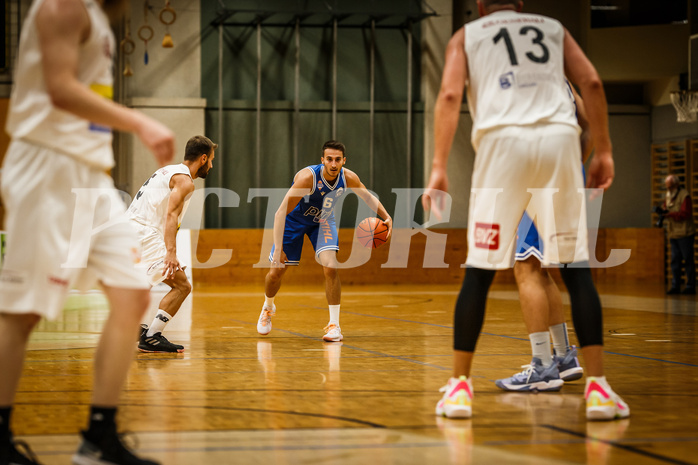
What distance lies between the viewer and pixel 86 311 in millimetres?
10195

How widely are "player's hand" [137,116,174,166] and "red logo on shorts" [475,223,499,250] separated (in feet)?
4.93

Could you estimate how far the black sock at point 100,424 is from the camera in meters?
2.78

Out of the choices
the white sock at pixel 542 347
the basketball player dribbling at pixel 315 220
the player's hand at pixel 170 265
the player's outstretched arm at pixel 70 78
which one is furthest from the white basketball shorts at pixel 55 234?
A: the basketball player dribbling at pixel 315 220

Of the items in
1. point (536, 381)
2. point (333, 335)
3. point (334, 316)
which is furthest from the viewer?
point (334, 316)

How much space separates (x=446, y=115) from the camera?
375 cm

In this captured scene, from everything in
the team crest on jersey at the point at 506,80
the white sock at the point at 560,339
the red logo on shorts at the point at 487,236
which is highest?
the team crest on jersey at the point at 506,80

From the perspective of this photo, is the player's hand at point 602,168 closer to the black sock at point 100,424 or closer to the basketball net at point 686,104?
the black sock at point 100,424

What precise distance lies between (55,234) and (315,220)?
209 inches

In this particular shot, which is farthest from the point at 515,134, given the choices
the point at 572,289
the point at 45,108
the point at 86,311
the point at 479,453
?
the point at 86,311

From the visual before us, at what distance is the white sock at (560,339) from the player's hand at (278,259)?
341 centimetres

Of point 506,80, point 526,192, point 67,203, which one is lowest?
point 67,203

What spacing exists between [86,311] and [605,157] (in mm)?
7791

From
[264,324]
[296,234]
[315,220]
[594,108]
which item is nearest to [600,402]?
[594,108]

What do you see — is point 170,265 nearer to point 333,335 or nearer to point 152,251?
point 152,251
